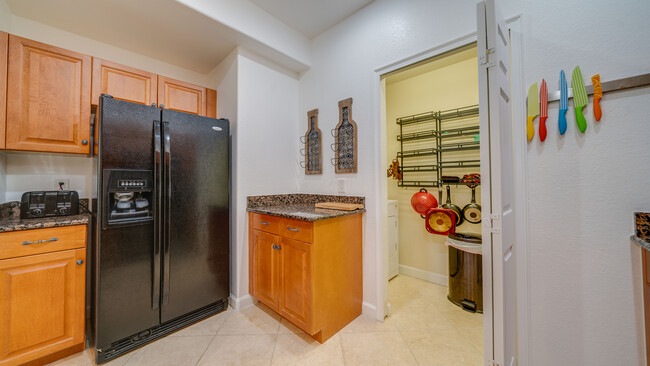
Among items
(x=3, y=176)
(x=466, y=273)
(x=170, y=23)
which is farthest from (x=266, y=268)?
(x=170, y=23)

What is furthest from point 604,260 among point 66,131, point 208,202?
point 66,131

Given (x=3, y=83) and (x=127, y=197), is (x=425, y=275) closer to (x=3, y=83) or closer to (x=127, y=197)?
(x=127, y=197)

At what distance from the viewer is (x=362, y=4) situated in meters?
2.01

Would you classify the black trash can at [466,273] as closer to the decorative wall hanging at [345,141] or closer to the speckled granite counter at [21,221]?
the decorative wall hanging at [345,141]

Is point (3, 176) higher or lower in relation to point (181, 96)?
lower

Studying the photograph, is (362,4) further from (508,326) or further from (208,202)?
(508,326)

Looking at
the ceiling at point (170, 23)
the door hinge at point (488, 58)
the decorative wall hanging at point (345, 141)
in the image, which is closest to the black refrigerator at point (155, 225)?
the ceiling at point (170, 23)

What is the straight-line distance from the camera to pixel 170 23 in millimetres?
1831

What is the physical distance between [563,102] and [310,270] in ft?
5.76

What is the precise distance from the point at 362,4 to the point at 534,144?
1803 millimetres

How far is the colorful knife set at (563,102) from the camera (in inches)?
43.4

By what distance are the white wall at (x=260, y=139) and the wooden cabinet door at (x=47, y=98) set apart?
113cm

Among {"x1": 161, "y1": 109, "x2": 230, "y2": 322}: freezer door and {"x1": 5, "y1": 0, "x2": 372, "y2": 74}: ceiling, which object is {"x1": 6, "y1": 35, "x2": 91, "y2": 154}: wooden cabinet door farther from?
{"x1": 161, "y1": 109, "x2": 230, "y2": 322}: freezer door

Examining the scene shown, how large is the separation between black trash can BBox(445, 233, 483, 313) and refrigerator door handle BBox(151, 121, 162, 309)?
2.54 meters
